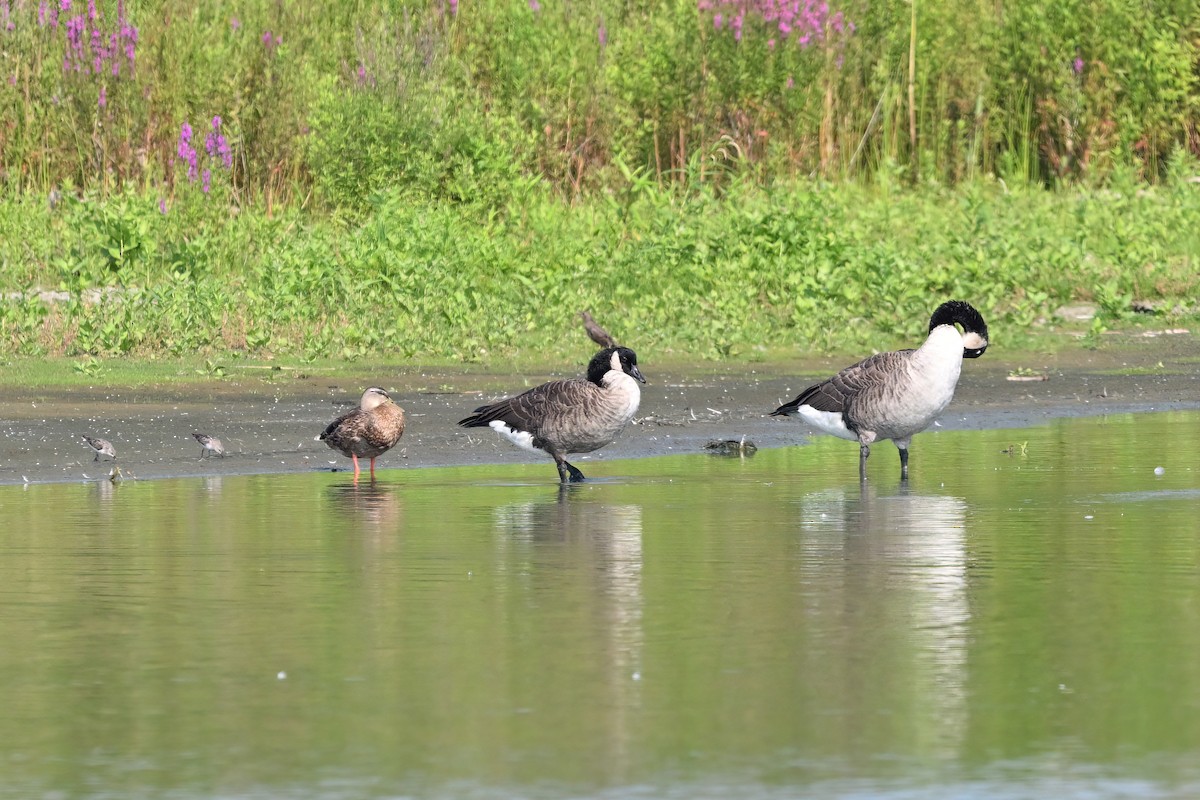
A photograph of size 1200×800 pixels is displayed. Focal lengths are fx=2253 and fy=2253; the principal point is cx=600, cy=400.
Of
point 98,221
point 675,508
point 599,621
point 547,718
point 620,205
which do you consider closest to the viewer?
point 547,718

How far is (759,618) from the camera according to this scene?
7844 mm

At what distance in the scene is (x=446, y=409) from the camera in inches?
600

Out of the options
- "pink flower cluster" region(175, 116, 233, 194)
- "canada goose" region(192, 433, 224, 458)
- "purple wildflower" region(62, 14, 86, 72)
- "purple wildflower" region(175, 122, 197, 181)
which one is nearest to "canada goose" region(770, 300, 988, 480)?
"canada goose" region(192, 433, 224, 458)

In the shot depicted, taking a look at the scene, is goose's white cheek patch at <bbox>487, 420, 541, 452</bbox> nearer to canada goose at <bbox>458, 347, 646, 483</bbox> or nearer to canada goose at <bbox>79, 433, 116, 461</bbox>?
canada goose at <bbox>458, 347, 646, 483</bbox>

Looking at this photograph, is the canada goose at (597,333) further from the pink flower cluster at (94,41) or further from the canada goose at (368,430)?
the pink flower cluster at (94,41)

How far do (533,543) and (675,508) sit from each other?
135 centimetres

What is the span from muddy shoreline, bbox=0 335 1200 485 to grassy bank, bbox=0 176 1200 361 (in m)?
1.10

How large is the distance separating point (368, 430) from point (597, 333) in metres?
5.28

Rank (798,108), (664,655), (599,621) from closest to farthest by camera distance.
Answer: (664,655) < (599,621) < (798,108)

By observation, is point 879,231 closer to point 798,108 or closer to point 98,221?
point 798,108

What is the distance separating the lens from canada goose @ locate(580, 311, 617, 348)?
1747cm

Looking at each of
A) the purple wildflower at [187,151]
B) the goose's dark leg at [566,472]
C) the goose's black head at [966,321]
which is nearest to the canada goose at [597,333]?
the goose's black head at [966,321]

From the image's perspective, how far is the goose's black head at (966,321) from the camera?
13000 millimetres

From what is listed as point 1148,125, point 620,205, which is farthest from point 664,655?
point 1148,125
